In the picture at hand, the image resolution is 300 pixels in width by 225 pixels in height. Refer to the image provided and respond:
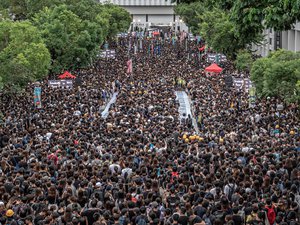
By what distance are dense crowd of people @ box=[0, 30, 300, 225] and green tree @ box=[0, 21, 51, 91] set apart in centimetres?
133

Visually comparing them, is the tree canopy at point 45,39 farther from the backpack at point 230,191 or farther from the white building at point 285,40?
the backpack at point 230,191

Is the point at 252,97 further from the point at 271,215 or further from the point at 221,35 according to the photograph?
the point at 221,35

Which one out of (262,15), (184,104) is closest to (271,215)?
(262,15)

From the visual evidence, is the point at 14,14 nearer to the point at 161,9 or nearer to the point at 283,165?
the point at 283,165

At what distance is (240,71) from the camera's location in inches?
2095

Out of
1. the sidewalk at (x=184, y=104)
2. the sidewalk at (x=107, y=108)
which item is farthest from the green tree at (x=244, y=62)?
the sidewalk at (x=107, y=108)

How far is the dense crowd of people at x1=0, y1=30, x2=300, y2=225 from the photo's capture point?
47.1 feet

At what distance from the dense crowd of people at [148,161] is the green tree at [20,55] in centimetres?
133

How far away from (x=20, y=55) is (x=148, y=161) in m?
19.7

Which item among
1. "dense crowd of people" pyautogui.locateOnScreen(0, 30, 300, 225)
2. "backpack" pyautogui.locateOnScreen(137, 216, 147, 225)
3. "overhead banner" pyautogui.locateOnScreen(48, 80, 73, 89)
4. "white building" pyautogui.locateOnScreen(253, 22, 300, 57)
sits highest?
"white building" pyautogui.locateOnScreen(253, 22, 300, 57)

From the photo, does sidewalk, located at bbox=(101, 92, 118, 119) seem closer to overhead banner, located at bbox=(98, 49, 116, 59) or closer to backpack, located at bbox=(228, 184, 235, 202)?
overhead banner, located at bbox=(98, 49, 116, 59)

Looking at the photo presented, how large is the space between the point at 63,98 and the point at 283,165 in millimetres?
21085

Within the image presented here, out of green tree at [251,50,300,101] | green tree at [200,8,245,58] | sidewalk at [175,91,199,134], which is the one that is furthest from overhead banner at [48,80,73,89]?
green tree at [200,8,245,58]

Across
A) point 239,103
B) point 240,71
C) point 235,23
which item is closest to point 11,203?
point 235,23
